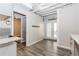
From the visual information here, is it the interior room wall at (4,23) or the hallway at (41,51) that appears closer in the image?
the interior room wall at (4,23)

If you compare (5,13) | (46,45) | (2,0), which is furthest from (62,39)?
(2,0)

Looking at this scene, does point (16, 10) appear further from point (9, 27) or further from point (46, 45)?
point (46, 45)

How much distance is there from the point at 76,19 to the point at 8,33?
1.54 meters

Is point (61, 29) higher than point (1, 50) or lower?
higher

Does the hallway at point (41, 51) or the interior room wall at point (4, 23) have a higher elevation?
the interior room wall at point (4, 23)

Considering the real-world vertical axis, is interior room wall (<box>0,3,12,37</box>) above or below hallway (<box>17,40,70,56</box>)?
above

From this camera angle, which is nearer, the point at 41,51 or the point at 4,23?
the point at 4,23

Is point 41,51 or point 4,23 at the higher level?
point 4,23

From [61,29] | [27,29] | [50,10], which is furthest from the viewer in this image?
[27,29]

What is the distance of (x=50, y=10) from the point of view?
1.72 m

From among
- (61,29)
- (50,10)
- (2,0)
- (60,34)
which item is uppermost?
(50,10)

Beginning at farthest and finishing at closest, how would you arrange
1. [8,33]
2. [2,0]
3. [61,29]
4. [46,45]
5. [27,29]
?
[27,29] < [61,29] < [46,45] < [8,33] < [2,0]

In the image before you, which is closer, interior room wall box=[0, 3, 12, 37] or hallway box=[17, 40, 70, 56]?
interior room wall box=[0, 3, 12, 37]

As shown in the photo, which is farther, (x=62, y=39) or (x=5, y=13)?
(x=62, y=39)
